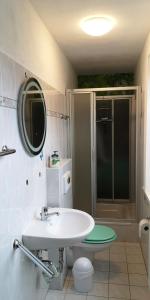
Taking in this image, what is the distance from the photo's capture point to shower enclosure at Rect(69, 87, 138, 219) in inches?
135

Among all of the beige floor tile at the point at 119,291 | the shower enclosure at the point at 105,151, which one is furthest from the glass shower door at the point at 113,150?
the beige floor tile at the point at 119,291

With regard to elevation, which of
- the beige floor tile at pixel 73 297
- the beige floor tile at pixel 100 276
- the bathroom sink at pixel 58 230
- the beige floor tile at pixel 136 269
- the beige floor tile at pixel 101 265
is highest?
the bathroom sink at pixel 58 230

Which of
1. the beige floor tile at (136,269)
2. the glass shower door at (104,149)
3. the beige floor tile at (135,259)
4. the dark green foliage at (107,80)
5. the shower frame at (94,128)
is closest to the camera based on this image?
the beige floor tile at (136,269)

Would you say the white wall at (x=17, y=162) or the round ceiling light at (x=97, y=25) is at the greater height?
the round ceiling light at (x=97, y=25)

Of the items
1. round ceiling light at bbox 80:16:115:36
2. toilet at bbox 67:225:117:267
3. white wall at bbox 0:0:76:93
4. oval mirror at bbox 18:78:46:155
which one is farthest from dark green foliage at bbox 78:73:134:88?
toilet at bbox 67:225:117:267

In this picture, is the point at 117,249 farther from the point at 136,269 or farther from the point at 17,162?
the point at 17,162

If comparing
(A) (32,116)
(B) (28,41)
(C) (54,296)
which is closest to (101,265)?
(C) (54,296)

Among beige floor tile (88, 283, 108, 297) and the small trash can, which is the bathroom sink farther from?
beige floor tile (88, 283, 108, 297)

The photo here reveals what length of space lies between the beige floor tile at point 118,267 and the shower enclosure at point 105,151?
0.77m

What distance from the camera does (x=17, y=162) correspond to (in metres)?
1.56

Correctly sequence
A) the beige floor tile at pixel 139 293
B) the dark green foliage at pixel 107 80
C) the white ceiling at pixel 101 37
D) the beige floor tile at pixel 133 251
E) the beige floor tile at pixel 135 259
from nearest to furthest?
the white ceiling at pixel 101 37, the beige floor tile at pixel 139 293, the beige floor tile at pixel 135 259, the beige floor tile at pixel 133 251, the dark green foliage at pixel 107 80

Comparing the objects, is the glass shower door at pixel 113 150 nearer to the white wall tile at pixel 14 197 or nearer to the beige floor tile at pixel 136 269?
the beige floor tile at pixel 136 269

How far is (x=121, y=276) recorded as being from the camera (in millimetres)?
2455

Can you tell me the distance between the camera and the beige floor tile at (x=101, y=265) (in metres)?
2.58
